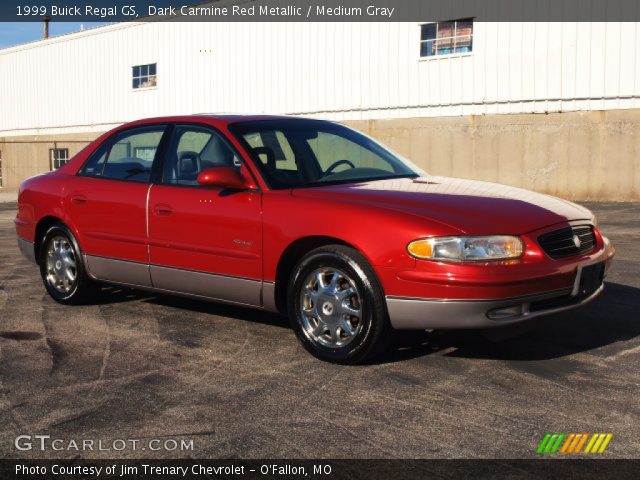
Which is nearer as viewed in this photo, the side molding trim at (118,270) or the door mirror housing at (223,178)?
the door mirror housing at (223,178)

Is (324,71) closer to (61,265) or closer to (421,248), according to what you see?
(61,265)

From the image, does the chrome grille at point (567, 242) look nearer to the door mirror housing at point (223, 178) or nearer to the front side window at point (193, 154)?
the door mirror housing at point (223, 178)

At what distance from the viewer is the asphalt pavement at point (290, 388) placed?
3480 mm

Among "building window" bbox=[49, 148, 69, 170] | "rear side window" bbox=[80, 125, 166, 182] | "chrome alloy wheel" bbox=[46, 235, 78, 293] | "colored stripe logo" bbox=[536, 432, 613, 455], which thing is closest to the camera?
"colored stripe logo" bbox=[536, 432, 613, 455]

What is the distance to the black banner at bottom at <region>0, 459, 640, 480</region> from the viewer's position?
3.13 m

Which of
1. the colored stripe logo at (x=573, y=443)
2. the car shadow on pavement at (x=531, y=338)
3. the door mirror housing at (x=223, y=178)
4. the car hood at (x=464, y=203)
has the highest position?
the door mirror housing at (x=223, y=178)

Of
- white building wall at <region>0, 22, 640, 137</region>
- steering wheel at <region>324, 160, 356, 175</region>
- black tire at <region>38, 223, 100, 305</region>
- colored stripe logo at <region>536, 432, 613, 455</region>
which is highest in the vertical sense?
white building wall at <region>0, 22, 640, 137</region>

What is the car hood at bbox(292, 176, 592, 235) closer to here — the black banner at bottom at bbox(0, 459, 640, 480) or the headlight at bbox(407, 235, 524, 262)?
the headlight at bbox(407, 235, 524, 262)

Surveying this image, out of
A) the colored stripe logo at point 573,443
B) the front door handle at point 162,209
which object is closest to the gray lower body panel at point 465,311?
the colored stripe logo at point 573,443

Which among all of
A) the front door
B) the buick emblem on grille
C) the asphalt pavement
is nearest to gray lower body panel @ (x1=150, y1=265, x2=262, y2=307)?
the front door

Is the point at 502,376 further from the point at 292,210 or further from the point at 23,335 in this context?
the point at 23,335

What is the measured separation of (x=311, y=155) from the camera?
5527 millimetres

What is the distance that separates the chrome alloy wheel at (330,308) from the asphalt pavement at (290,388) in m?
0.18

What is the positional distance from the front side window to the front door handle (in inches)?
7.3
